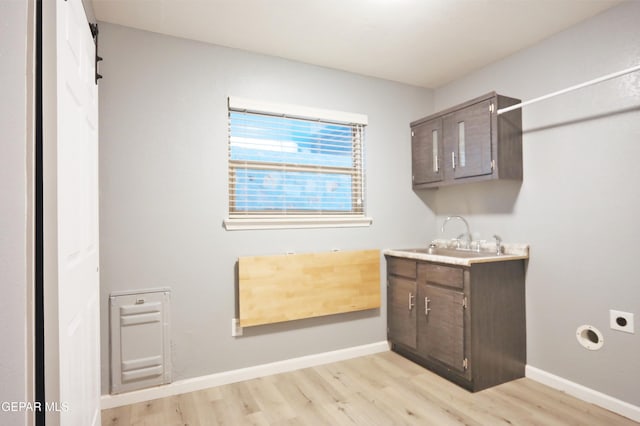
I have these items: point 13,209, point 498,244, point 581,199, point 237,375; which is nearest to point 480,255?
point 498,244

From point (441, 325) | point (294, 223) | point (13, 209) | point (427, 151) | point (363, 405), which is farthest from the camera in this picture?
point (427, 151)

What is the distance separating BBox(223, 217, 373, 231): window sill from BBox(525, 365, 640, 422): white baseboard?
1.74 m

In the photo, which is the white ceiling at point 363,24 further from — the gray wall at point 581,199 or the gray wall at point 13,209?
the gray wall at point 13,209

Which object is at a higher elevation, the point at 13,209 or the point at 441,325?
the point at 13,209

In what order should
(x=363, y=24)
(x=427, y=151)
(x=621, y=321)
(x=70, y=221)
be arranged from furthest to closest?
(x=427, y=151), (x=363, y=24), (x=621, y=321), (x=70, y=221)

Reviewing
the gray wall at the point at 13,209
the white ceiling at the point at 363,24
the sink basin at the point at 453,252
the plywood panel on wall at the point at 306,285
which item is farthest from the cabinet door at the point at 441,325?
the gray wall at the point at 13,209

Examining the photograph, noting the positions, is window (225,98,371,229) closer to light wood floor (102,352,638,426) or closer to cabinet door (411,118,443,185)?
cabinet door (411,118,443,185)

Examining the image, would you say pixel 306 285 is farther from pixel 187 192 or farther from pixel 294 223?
pixel 187 192


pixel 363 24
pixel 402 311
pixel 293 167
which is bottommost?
pixel 402 311

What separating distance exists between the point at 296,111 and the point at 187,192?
43.9 inches

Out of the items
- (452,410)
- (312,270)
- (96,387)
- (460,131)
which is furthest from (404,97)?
(96,387)

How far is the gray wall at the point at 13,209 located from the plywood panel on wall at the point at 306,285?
1.69 meters

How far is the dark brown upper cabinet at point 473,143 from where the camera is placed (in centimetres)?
254

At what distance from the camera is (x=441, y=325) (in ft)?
8.48
